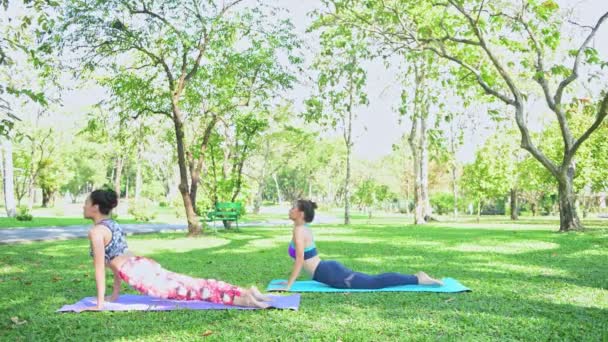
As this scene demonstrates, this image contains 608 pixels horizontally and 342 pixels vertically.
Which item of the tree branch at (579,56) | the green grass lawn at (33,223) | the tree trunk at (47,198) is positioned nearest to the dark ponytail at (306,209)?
the tree branch at (579,56)

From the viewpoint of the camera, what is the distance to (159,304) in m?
5.39

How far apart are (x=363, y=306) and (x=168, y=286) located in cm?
201

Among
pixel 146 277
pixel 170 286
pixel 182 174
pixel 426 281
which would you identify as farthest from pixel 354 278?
pixel 182 174

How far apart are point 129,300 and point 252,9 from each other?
451 inches

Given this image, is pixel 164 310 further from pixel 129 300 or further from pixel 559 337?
pixel 559 337

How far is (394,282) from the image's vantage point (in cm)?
614

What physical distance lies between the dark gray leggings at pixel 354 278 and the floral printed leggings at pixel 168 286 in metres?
1.42

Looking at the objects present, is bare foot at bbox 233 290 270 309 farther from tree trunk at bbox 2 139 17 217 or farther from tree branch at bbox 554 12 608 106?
tree trunk at bbox 2 139 17 217

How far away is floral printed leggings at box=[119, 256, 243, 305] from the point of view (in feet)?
17.3

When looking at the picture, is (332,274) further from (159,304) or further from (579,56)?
(579,56)

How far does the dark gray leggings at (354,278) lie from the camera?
6152mm

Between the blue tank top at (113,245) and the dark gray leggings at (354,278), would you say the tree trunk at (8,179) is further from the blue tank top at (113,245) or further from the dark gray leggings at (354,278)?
the dark gray leggings at (354,278)

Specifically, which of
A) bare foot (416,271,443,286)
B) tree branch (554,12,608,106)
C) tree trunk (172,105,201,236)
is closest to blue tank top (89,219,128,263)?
bare foot (416,271,443,286)

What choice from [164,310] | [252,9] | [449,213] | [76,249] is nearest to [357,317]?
[164,310]
